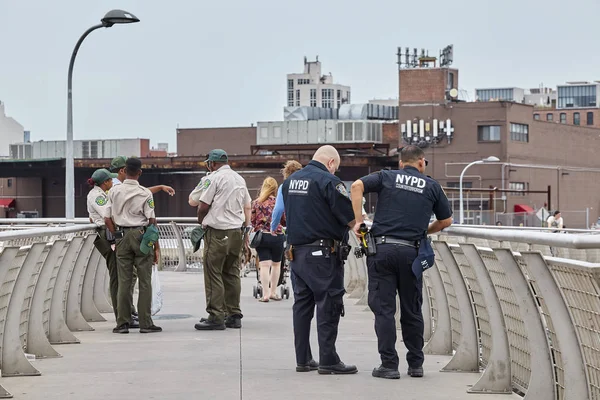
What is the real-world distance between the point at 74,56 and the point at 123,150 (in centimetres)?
9540

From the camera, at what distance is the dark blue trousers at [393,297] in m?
9.40

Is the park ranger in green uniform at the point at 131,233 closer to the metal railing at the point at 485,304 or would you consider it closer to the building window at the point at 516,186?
the metal railing at the point at 485,304

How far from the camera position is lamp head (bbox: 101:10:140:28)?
23859 mm

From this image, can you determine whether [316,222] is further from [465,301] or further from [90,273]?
[90,273]

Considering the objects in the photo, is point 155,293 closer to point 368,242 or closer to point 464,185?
point 368,242

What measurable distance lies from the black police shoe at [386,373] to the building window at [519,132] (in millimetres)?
86361

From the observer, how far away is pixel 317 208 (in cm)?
986

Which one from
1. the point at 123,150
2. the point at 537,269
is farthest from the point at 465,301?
the point at 123,150

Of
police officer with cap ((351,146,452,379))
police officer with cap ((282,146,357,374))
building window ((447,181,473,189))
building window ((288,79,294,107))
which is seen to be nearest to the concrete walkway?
police officer with cap ((282,146,357,374))

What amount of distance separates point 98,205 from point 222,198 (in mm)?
1444

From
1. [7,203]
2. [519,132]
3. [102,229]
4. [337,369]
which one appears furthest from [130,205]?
[7,203]

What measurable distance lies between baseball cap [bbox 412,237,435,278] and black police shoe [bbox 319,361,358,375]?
1.09 meters

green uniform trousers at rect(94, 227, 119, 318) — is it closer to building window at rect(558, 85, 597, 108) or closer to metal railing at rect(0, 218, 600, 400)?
metal railing at rect(0, 218, 600, 400)

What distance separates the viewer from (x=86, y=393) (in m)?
8.90
